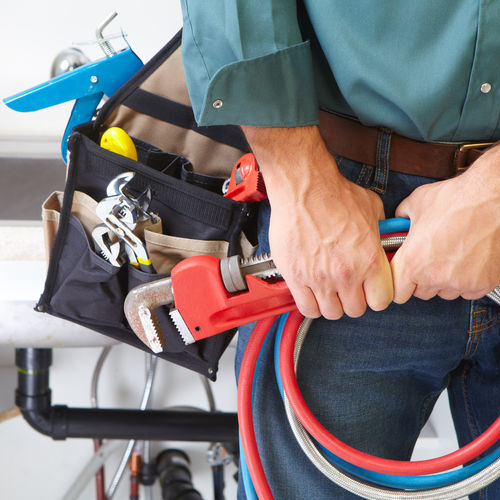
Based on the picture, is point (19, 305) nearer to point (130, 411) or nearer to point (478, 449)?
point (130, 411)

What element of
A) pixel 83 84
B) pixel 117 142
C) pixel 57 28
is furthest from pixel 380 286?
pixel 57 28

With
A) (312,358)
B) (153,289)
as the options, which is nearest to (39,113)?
(153,289)

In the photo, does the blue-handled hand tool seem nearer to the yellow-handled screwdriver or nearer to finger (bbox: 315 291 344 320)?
the yellow-handled screwdriver

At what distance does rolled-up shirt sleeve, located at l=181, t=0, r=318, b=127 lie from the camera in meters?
0.50

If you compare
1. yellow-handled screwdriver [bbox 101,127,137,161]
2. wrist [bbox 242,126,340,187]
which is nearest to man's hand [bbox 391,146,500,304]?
wrist [bbox 242,126,340,187]

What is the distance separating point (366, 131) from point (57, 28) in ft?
3.41

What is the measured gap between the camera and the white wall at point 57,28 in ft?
4.35

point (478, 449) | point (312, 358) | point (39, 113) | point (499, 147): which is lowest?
point (478, 449)

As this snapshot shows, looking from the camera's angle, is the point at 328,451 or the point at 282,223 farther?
Answer: the point at 328,451

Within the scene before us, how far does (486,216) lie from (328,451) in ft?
1.13

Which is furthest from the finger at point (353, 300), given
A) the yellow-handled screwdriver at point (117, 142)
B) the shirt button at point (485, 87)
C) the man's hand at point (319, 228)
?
the yellow-handled screwdriver at point (117, 142)

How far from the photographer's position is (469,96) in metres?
0.52

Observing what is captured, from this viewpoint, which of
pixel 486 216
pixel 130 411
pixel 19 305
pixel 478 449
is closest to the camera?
pixel 486 216

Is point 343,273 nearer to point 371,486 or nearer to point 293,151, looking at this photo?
point 293,151
